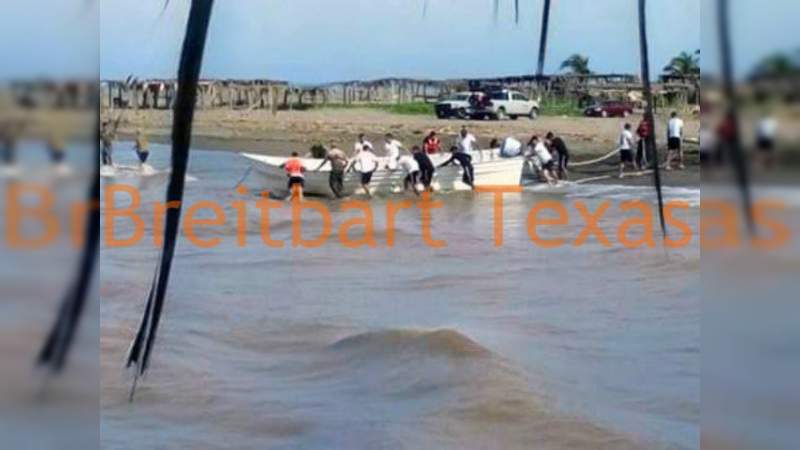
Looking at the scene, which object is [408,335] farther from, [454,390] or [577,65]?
[577,65]

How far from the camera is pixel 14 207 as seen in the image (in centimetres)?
92

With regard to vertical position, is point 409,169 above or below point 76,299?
above

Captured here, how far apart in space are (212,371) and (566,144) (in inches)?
54.3

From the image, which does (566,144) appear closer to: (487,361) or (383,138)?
(383,138)

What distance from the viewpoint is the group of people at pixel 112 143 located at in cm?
140

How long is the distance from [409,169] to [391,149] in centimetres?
15

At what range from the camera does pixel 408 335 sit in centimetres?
325

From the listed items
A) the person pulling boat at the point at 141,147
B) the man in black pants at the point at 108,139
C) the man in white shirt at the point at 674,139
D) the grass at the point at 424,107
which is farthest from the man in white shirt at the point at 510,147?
the man in black pants at the point at 108,139

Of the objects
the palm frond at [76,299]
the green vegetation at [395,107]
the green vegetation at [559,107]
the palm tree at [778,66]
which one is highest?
Result: the green vegetation at [395,107]

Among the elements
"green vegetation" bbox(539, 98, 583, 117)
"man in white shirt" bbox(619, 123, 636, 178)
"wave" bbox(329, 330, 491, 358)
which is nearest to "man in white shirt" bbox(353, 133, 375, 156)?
"wave" bbox(329, 330, 491, 358)

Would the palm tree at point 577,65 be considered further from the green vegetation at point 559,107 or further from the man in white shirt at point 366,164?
the man in white shirt at point 366,164

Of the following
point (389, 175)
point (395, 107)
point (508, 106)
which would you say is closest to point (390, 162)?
point (389, 175)

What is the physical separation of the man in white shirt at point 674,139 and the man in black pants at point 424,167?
1.80 meters

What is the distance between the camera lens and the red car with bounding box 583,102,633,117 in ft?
7.68
